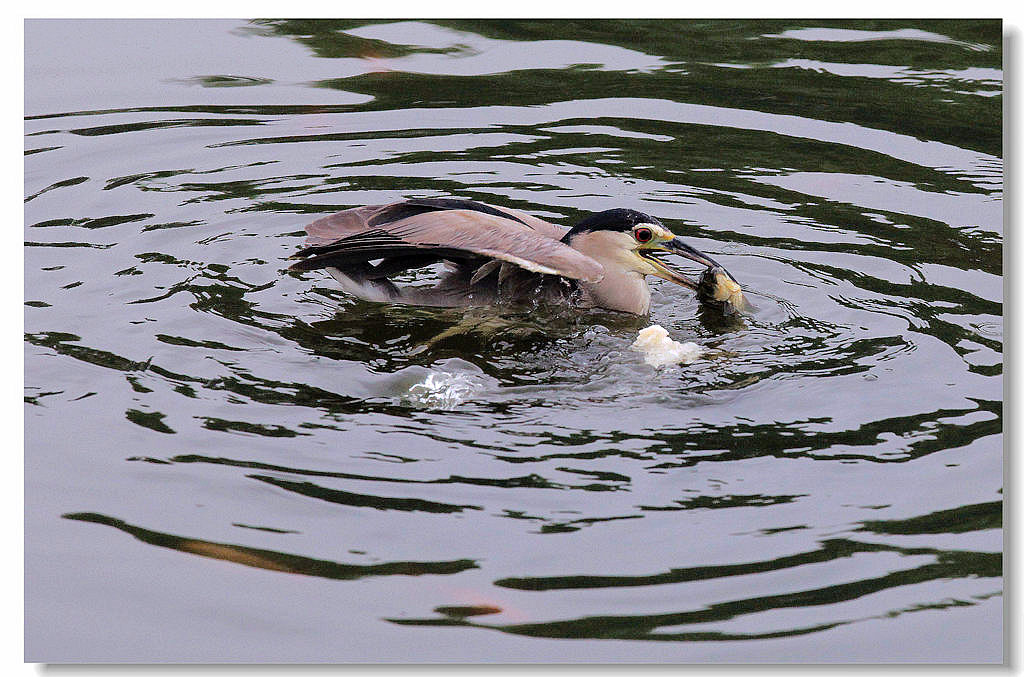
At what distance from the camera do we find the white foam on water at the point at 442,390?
5.53 metres

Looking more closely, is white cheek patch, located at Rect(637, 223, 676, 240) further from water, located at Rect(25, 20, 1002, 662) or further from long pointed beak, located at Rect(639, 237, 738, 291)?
water, located at Rect(25, 20, 1002, 662)

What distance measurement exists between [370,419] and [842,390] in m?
2.06

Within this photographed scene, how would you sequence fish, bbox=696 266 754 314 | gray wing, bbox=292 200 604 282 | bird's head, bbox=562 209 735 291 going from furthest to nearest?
1. bird's head, bbox=562 209 735 291
2. fish, bbox=696 266 754 314
3. gray wing, bbox=292 200 604 282

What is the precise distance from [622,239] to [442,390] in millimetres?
1613

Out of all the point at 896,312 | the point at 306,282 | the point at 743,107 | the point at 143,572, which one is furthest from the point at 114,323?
the point at 743,107

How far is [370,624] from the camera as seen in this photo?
162 inches

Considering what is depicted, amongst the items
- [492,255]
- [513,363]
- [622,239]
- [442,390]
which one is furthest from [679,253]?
[442,390]

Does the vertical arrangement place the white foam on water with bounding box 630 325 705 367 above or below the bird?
below

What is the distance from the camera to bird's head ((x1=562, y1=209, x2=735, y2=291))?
6.72 meters

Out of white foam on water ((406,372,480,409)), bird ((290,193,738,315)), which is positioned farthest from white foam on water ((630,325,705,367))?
white foam on water ((406,372,480,409))

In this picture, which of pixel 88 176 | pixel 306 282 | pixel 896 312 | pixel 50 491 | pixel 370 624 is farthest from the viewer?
pixel 88 176

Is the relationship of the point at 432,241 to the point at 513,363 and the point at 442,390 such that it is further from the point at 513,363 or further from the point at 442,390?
the point at 442,390

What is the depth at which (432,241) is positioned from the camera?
625 centimetres

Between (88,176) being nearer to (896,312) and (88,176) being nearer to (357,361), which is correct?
(357,361)
